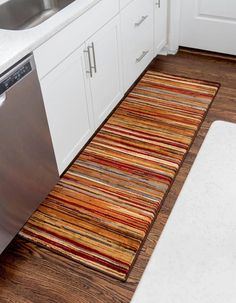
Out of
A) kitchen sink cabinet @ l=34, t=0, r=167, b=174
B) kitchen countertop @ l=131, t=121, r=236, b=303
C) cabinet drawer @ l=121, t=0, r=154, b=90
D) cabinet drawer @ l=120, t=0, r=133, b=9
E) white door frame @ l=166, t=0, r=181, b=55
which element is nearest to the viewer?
kitchen countertop @ l=131, t=121, r=236, b=303

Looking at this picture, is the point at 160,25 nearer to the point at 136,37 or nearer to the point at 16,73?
the point at 136,37

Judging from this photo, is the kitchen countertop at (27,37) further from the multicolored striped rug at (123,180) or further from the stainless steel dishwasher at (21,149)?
the multicolored striped rug at (123,180)

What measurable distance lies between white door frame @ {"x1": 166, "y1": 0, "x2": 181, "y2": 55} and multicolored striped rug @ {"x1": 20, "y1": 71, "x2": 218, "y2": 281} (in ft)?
1.78

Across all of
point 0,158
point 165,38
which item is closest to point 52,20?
point 0,158

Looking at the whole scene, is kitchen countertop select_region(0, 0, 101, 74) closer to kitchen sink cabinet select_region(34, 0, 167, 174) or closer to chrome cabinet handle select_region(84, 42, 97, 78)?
kitchen sink cabinet select_region(34, 0, 167, 174)

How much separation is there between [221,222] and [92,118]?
1.41 meters

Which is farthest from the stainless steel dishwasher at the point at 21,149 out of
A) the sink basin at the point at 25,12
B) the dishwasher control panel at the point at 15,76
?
the sink basin at the point at 25,12

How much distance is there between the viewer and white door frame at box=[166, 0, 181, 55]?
309 cm

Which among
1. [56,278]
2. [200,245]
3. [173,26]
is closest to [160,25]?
[173,26]

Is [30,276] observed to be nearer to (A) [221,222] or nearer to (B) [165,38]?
(A) [221,222]

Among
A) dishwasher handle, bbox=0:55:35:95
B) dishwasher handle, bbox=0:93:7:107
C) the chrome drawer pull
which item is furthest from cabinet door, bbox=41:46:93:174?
the chrome drawer pull

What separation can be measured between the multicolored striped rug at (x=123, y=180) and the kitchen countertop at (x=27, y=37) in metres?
0.85

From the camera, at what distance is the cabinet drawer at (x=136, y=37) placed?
8.09ft

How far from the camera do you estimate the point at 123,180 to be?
2.20 metres
